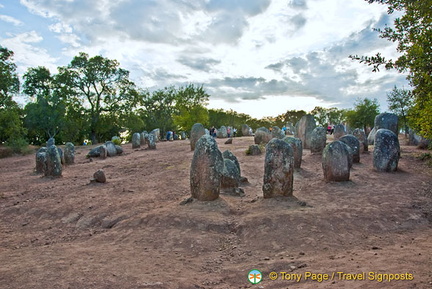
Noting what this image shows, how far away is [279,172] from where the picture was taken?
9359mm

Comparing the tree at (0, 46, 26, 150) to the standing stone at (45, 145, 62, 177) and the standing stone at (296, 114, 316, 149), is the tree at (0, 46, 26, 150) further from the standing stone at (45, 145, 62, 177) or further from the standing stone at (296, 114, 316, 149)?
the standing stone at (296, 114, 316, 149)

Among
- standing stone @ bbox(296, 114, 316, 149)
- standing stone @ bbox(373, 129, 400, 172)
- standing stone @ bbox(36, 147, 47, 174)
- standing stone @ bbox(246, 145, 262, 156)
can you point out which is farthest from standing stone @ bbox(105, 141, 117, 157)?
standing stone @ bbox(373, 129, 400, 172)

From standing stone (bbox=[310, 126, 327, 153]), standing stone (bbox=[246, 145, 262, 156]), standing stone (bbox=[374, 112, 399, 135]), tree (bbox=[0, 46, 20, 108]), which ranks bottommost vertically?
standing stone (bbox=[246, 145, 262, 156])

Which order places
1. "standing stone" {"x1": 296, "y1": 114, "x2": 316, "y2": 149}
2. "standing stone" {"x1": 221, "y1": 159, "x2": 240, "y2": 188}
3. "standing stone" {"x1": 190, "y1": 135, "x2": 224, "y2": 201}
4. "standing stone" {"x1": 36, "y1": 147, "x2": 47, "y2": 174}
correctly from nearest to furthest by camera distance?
"standing stone" {"x1": 190, "y1": 135, "x2": 224, "y2": 201}
"standing stone" {"x1": 221, "y1": 159, "x2": 240, "y2": 188}
"standing stone" {"x1": 36, "y1": 147, "x2": 47, "y2": 174}
"standing stone" {"x1": 296, "y1": 114, "x2": 316, "y2": 149}

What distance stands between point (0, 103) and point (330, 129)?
118ft

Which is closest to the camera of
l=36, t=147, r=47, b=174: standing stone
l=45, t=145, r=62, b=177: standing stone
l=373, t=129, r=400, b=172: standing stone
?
l=373, t=129, r=400, b=172: standing stone

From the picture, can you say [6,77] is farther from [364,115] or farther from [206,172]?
[364,115]

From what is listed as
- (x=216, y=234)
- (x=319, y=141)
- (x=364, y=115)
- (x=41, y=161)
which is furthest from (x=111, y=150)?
(x=364, y=115)

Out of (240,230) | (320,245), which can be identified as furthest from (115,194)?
(320,245)

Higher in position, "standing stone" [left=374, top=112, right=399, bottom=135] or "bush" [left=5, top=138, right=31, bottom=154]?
"standing stone" [left=374, top=112, right=399, bottom=135]

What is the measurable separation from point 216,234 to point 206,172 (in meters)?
2.42

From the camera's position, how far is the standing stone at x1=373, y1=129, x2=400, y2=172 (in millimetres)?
12750

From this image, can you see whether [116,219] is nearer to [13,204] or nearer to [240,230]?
[240,230]

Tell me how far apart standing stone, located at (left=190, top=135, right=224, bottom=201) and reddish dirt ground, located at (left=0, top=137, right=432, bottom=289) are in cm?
39
